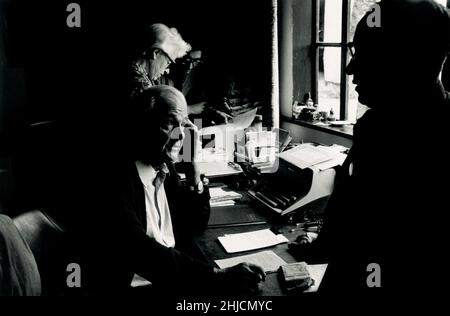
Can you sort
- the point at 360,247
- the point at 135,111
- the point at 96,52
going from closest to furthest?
the point at 360,247 < the point at 135,111 < the point at 96,52

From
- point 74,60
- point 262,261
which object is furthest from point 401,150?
point 74,60

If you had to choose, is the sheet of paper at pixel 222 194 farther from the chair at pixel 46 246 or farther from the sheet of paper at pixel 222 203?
the chair at pixel 46 246

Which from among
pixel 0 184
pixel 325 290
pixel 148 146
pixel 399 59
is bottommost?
pixel 0 184

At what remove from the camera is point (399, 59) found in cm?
125

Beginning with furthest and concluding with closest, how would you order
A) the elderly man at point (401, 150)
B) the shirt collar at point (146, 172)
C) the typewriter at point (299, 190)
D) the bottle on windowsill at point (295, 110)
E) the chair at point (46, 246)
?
the bottle on windowsill at point (295, 110), the typewriter at point (299, 190), the shirt collar at point (146, 172), the chair at point (46, 246), the elderly man at point (401, 150)

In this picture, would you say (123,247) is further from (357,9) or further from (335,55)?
(335,55)

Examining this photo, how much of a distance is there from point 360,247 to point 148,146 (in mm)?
985

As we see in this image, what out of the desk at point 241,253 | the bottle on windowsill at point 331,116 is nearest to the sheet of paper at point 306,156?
the desk at point 241,253

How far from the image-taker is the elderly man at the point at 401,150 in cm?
119

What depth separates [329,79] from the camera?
3672 millimetres

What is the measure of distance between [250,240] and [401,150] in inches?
38.9

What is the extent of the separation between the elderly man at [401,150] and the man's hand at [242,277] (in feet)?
1.12

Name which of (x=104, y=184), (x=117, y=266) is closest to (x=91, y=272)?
(x=117, y=266)

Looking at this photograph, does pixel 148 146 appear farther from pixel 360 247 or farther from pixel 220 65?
pixel 220 65
